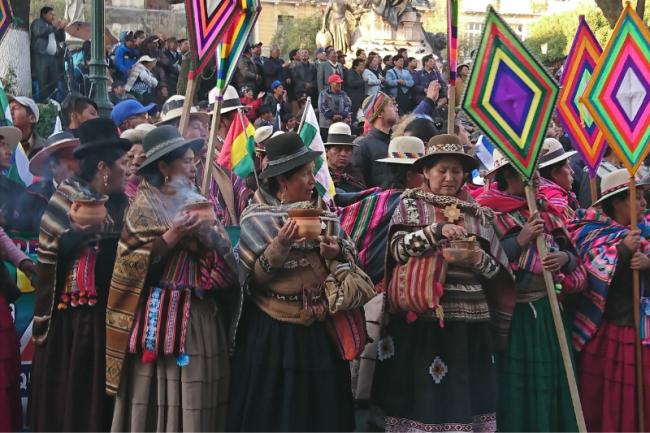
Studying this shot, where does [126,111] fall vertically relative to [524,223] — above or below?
above

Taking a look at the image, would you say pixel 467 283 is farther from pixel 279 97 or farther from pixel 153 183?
pixel 279 97

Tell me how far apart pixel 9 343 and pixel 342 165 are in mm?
3445

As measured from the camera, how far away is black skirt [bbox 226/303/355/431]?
4516 millimetres

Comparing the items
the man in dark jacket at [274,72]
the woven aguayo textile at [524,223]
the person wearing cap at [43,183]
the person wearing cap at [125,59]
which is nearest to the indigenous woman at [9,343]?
the person wearing cap at [43,183]

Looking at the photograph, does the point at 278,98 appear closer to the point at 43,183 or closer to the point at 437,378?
the point at 43,183

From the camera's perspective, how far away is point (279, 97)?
1611 cm

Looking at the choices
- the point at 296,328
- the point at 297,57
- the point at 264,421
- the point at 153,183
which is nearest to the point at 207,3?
the point at 153,183

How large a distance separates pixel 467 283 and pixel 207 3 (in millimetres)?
2497

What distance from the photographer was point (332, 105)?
15141 mm

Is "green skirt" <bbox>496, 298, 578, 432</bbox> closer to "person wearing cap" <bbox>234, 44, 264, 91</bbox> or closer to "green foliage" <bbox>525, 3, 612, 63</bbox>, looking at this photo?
"person wearing cap" <bbox>234, 44, 264, 91</bbox>

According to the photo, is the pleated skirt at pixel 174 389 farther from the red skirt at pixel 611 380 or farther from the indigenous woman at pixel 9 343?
the red skirt at pixel 611 380

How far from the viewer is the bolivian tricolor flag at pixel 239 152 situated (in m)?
6.98

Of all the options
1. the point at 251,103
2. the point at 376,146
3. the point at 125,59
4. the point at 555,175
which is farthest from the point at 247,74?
the point at 555,175

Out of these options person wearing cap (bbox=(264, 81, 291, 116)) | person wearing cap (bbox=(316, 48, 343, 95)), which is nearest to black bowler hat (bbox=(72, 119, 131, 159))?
person wearing cap (bbox=(264, 81, 291, 116))
